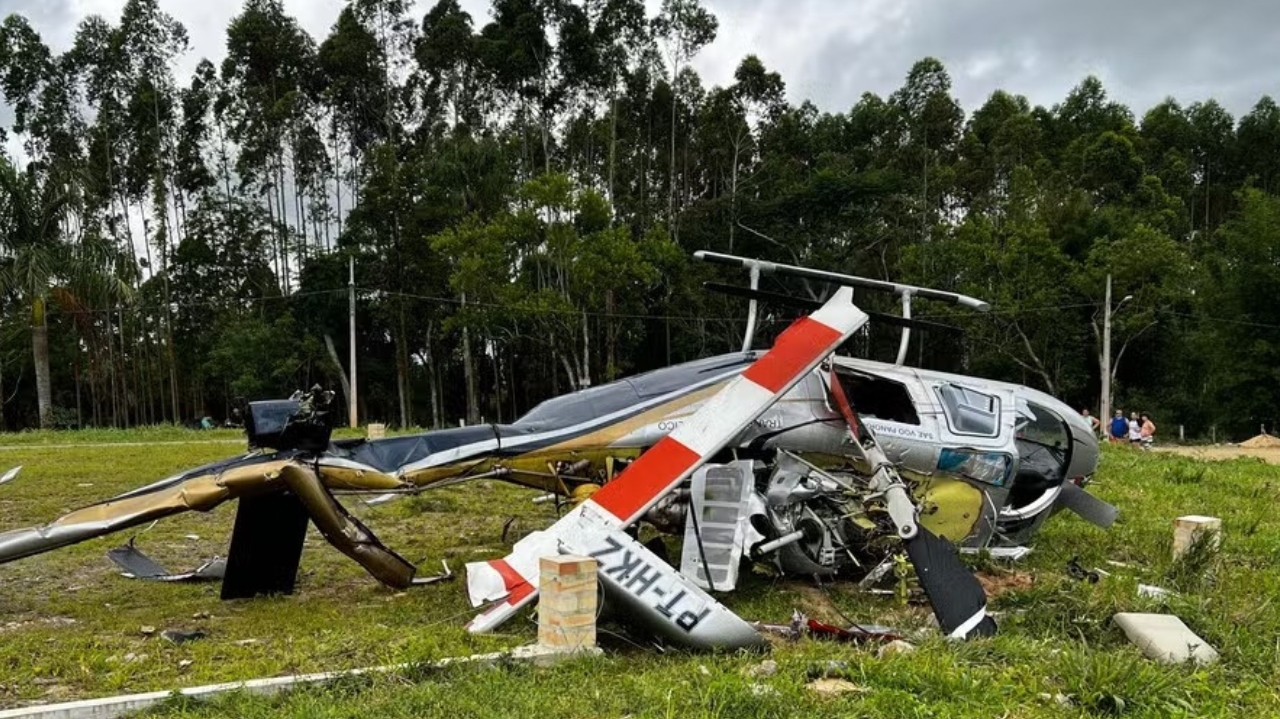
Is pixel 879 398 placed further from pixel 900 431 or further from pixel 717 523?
pixel 717 523

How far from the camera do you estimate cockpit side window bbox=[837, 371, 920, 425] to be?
8.01m

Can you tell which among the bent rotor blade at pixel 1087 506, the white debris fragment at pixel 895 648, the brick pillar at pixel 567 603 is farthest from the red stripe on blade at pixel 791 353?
the bent rotor blade at pixel 1087 506

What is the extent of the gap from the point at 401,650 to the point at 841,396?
416 cm

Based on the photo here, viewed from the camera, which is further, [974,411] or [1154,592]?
[974,411]

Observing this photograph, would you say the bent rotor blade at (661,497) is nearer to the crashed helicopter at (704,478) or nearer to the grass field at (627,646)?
the crashed helicopter at (704,478)

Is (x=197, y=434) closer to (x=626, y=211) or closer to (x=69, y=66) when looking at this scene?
→ (x=626, y=211)

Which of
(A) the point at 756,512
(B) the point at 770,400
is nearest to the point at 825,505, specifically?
(A) the point at 756,512

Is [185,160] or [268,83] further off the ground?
[268,83]

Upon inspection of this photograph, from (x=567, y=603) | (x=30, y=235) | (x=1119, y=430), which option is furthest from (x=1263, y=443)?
(x=30, y=235)

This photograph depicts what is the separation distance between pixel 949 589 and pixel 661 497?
80.3 inches

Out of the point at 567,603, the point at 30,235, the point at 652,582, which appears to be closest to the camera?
the point at 567,603

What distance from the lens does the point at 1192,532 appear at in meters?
7.87

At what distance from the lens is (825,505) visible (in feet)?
23.0

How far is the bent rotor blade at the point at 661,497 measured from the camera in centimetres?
534
